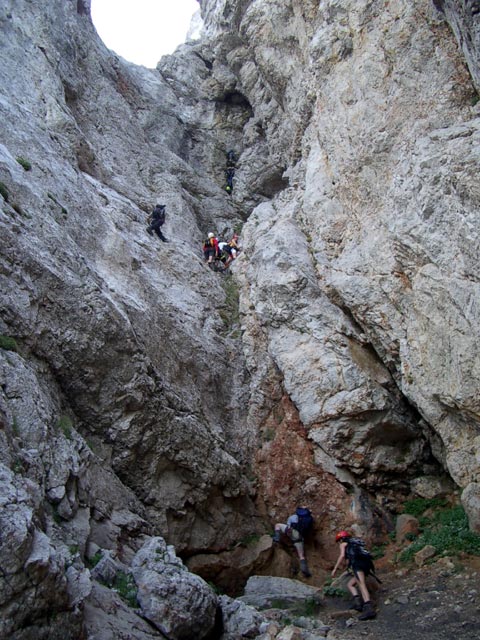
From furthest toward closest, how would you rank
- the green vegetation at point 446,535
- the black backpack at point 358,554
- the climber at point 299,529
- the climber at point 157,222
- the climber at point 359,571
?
the climber at point 157,222, the climber at point 299,529, the green vegetation at point 446,535, the black backpack at point 358,554, the climber at point 359,571

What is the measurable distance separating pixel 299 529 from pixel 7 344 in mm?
9406

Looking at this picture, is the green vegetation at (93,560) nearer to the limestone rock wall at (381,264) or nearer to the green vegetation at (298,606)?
the green vegetation at (298,606)

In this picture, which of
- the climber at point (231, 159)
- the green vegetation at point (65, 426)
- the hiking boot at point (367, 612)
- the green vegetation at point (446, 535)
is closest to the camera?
the hiking boot at point (367, 612)

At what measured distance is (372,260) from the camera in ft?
53.2

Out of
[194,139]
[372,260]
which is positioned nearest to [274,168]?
[194,139]

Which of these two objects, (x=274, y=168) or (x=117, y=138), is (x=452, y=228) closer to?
(x=274, y=168)

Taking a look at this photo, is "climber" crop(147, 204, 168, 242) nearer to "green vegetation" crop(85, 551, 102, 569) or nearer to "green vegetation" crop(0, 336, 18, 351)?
"green vegetation" crop(0, 336, 18, 351)

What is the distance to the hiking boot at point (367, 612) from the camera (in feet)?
36.2

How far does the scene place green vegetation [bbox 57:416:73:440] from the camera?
38.4ft

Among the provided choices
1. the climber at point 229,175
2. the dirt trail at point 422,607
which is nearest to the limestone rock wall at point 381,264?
the dirt trail at point 422,607

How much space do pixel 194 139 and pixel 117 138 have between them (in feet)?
25.6

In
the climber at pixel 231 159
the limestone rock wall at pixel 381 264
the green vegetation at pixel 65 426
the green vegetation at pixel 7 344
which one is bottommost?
the green vegetation at pixel 65 426

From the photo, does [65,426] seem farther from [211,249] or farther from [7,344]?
[211,249]

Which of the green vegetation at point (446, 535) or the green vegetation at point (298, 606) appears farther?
the green vegetation at point (446, 535)
